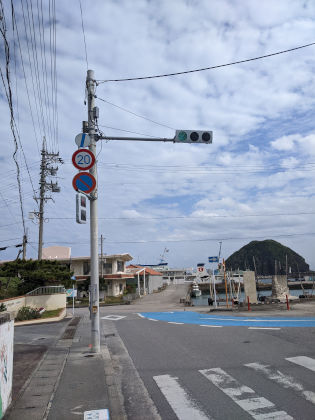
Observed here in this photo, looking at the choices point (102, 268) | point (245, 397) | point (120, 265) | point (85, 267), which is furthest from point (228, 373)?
point (120, 265)

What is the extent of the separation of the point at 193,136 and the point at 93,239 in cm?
427

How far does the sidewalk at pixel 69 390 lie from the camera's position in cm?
524

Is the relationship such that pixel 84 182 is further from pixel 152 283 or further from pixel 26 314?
pixel 152 283

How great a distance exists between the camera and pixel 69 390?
20.8ft

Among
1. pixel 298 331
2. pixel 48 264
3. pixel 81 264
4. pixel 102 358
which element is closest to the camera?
pixel 102 358

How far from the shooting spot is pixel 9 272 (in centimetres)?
2844

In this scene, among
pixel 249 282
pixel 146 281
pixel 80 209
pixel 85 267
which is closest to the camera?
pixel 80 209

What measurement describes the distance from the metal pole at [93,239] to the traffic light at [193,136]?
2.82 meters

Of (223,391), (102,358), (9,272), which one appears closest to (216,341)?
(102,358)

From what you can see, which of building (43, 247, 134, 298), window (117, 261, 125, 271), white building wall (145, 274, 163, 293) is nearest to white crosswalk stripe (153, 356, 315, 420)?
building (43, 247, 134, 298)

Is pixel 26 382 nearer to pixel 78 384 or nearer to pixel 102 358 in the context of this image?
pixel 78 384

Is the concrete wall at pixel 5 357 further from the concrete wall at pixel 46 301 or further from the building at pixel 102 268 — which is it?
the building at pixel 102 268

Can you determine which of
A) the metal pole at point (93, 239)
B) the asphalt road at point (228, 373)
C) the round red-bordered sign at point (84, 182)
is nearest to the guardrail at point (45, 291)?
the asphalt road at point (228, 373)

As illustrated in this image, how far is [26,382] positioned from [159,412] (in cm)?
320
